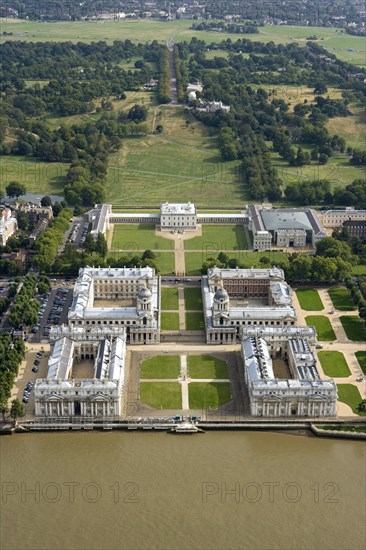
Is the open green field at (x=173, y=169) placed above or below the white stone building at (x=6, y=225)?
above

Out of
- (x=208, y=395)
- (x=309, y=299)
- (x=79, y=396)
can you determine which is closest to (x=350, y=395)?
(x=208, y=395)

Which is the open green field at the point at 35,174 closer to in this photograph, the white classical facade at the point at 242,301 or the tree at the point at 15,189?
the tree at the point at 15,189

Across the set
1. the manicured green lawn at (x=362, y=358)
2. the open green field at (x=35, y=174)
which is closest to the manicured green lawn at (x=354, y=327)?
the manicured green lawn at (x=362, y=358)

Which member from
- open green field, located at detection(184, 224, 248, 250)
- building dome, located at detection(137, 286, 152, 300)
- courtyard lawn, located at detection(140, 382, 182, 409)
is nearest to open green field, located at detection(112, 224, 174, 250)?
open green field, located at detection(184, 224, 248, 250)

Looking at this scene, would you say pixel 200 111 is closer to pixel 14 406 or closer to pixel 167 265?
pixel 167 265

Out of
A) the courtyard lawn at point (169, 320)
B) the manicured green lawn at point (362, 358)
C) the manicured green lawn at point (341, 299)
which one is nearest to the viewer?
the manicured green lawn at point (362, 358)

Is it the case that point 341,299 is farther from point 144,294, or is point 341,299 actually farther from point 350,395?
point 144,294

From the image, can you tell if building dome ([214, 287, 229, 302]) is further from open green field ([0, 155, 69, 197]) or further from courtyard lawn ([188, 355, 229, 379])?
open green field ([0, 155, 69, 197])
